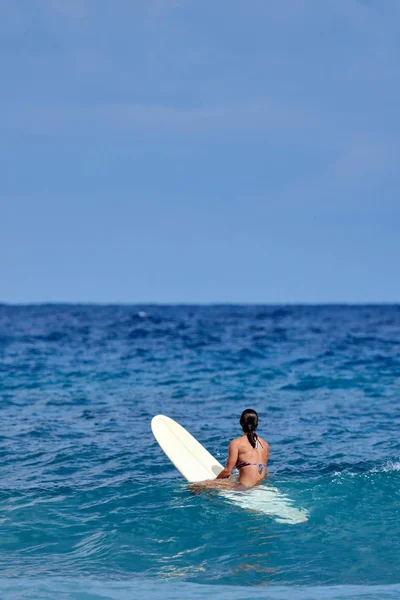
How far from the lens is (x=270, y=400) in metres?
19.1

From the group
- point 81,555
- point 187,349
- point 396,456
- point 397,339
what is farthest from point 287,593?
point 397,339

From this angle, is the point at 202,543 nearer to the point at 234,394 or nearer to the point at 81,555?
the point at 81,555

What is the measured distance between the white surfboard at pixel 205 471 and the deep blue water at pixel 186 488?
0.18 m

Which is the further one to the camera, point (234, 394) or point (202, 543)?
point (234, 394)

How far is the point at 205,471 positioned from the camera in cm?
1162

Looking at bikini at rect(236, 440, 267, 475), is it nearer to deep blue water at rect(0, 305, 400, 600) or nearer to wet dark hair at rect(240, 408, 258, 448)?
wet dark hair at rect(240, 408, 258, 448)

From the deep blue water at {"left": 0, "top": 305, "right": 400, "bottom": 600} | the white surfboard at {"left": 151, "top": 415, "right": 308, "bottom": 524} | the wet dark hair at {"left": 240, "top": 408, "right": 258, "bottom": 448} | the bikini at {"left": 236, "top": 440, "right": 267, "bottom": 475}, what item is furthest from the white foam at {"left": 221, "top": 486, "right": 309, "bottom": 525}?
the wet dark hair at {"left": 240, "top": 408, "right": 258, "bottom": 448}

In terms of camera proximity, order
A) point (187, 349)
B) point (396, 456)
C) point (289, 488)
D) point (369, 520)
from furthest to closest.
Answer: point (187, 349) → point (396, 456) → point (289, 488) → point (369, 520)

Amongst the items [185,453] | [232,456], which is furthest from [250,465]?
[185,453]

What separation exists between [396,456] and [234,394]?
6.95 meters

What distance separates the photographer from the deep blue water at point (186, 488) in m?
8.16

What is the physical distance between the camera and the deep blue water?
816 cm

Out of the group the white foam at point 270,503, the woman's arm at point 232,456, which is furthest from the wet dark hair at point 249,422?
the white foam at point 270,503

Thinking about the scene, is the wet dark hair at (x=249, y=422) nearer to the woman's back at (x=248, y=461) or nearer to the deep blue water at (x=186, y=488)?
the woman's back at (x=248, y=461)
